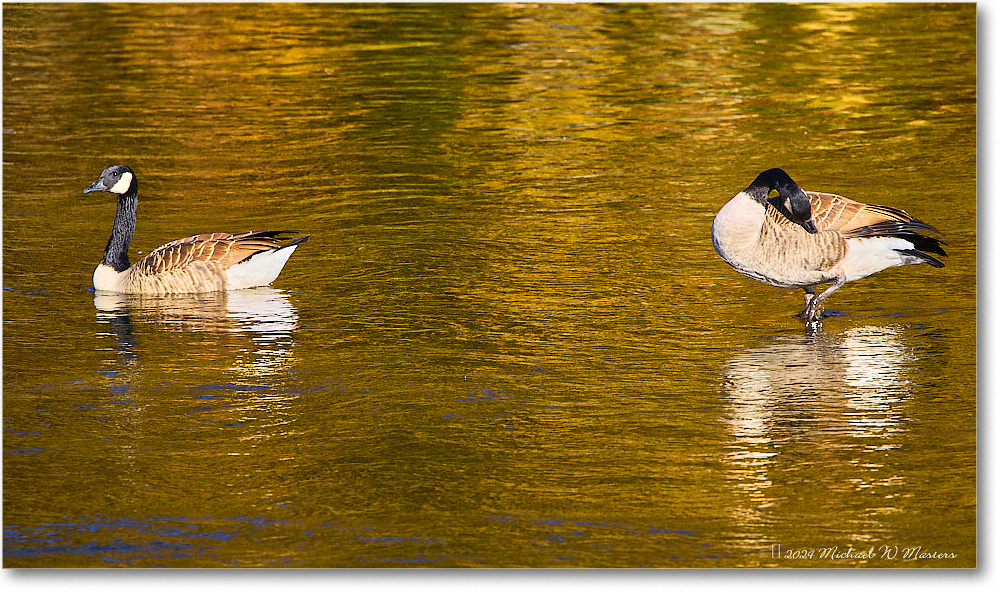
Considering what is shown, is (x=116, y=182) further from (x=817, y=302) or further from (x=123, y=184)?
(x=817, y=302)

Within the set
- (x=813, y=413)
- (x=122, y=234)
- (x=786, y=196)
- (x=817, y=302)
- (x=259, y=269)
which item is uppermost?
(x=786, y=196)

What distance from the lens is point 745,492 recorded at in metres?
5.72

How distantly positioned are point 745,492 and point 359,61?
39.8ft

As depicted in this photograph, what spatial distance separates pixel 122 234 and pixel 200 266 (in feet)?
2.71

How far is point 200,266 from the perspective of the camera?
9.23 m

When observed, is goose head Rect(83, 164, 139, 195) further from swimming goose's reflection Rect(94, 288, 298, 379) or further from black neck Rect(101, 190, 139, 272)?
swimming goose's reflection Rect(94, 288, 298, 379)

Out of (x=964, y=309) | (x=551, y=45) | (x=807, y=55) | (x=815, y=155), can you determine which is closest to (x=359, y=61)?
(x=551, y=45)

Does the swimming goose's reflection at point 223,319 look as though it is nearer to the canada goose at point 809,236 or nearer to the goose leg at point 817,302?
the canada goose at point 809,236

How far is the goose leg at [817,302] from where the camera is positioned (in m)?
7.87

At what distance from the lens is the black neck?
9.39 metres

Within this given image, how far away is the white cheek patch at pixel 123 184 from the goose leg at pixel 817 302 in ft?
17.6

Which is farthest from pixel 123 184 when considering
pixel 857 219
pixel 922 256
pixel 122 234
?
pixel 922 256

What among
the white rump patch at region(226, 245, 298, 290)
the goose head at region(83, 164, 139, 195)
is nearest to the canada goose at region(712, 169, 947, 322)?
the white rump patch at region(226, 245, 298, 290)

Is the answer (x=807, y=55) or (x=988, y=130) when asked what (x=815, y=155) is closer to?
(x=807, y=55)
